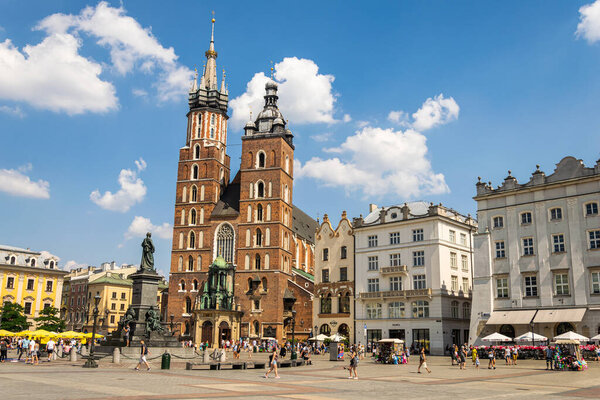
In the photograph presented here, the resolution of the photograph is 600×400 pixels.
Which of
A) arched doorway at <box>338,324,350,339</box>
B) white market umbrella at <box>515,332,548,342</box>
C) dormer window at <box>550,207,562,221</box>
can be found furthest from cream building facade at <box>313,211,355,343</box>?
dormer window at <box>550,207,562,221</box>

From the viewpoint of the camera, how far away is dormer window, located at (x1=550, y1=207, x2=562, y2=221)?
42.9 metres

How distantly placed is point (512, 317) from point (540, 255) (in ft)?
16.9

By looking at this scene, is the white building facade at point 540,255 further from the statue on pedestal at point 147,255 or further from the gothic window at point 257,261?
the gothic window at point 257,261

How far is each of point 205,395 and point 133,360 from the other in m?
19.1

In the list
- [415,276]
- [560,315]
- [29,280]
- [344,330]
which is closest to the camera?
[560,315]

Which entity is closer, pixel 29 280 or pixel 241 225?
pixel 241 225

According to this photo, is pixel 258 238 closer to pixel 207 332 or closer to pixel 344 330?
pixel 207 332

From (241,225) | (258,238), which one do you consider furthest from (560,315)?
(241,225)

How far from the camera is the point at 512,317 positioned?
1683 inches

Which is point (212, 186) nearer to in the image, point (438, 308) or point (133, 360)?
point (438, 308)

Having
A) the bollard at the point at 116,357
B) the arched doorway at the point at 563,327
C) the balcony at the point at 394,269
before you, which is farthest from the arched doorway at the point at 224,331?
the arched doorway at the point at 563,327

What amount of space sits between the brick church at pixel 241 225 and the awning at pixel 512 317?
28835 mm

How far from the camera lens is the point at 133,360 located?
34.7 meters

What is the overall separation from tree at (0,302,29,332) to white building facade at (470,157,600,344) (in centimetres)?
5412
